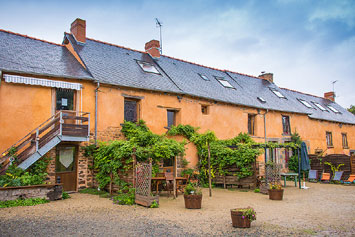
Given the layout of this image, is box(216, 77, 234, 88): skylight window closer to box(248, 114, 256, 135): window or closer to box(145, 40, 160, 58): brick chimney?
box(248, 114, 256, 135): window

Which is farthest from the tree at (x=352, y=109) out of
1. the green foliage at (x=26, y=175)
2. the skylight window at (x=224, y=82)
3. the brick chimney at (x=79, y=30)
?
the green foliage at (x=26, y=175)

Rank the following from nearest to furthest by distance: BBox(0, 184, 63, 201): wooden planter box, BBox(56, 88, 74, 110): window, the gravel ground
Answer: the gravel ground < BBox(0, 184, 63, 201): wooden planter box < BBox(56, 88, 74, 110): window

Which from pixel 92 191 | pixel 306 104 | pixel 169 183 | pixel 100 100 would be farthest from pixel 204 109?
pixel 306 104

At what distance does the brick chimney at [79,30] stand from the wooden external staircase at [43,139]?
18.5 feet

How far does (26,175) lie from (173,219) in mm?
5600

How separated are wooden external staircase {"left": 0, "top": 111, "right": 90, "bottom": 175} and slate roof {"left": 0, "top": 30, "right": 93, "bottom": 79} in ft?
6.26

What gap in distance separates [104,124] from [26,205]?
5.05 meters

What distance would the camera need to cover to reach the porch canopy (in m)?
11.3

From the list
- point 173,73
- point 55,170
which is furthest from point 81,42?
point 55,170

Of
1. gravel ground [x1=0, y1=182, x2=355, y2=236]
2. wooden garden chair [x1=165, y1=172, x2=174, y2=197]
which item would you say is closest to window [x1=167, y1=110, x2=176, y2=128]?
wooden garden chair [x1=165, y1=172, x2=174, y2=197]

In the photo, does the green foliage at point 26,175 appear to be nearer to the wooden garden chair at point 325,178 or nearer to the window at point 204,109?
the window at point 204,109

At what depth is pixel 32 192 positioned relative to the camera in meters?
9.84

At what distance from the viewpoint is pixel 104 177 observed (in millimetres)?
12078

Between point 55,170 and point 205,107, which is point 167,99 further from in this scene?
point 55,170
